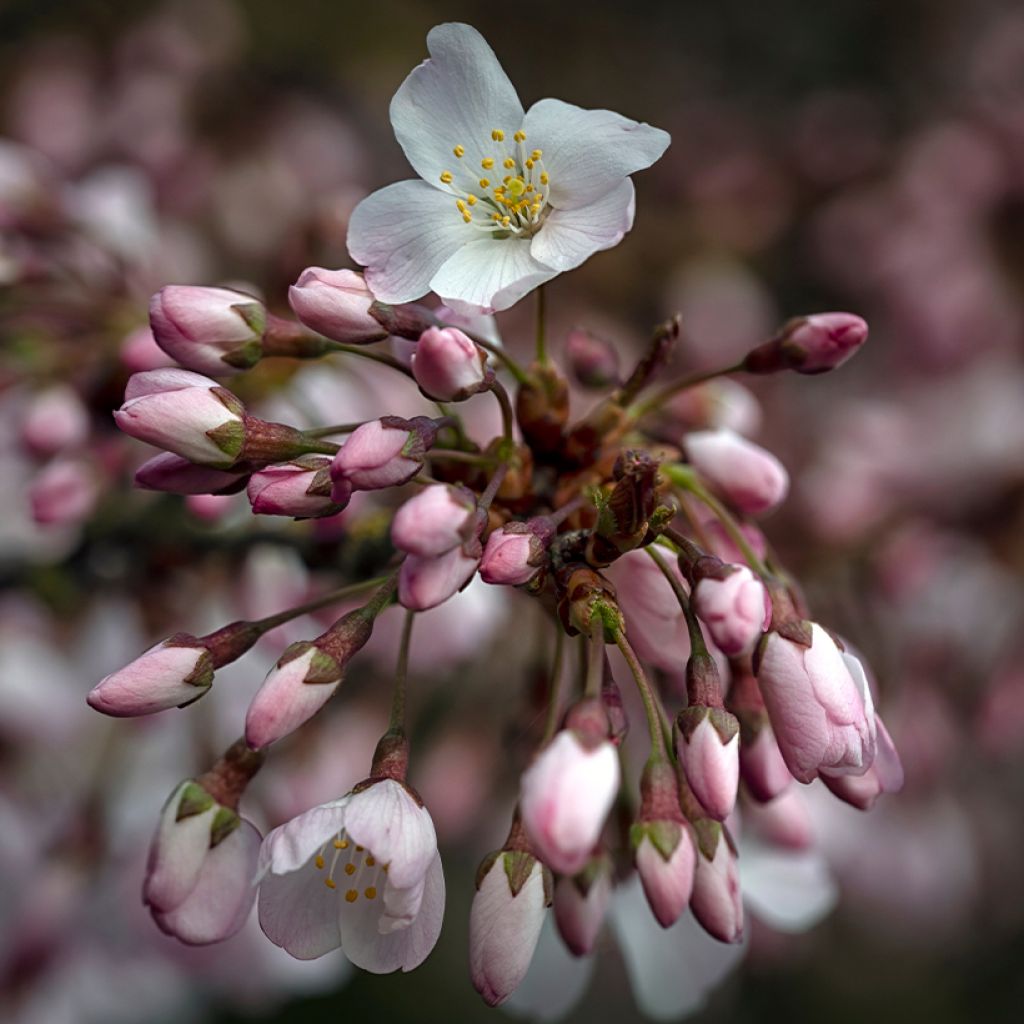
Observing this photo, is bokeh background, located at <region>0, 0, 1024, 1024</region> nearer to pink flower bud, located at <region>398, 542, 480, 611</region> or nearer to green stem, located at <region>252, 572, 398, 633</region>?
green stem, located at <region>252, 572, 398, 633</region>

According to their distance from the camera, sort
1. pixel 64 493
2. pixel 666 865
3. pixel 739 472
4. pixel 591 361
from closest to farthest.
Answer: pixel 666 865 < pixel 739 472 < pixel 591 361 < pixel 64 493

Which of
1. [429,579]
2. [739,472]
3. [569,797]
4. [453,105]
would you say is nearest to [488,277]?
[453,105]

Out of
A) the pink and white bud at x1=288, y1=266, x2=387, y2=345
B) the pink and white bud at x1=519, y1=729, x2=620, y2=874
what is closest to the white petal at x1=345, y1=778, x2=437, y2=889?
the pink and white bud at x1=519, y1=729, x2=620, y2=874

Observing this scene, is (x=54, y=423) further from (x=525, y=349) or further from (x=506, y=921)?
(x=525, y=349)

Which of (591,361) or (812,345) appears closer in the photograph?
(812,345)

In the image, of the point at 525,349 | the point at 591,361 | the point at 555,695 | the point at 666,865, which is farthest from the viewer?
the point at 525,349

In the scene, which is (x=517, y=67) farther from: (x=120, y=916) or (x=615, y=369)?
(x=120, y=916)

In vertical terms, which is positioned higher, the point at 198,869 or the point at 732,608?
the point at 732,608
